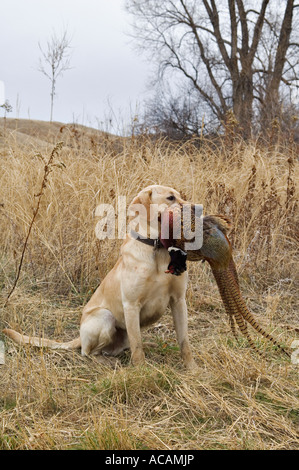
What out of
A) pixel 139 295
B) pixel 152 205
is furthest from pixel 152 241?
pixel 139 295

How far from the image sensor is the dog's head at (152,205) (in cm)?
302

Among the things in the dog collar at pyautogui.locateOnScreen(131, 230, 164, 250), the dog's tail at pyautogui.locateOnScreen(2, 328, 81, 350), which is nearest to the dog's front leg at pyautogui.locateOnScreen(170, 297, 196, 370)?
the dog collar at pyautogui.locateOnScreen(131, 230, 164, 250)

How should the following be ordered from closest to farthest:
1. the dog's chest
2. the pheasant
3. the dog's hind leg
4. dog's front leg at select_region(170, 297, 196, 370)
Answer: the pheasant
the dog's chest
dog's front leg at select_region(170, 297, 196, 370)
the dog's hind leg

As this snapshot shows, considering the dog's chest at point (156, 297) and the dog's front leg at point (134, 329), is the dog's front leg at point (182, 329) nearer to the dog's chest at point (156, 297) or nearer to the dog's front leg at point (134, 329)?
the dog's chest at point (156, 297)

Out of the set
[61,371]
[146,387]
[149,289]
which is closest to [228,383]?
[146,387]

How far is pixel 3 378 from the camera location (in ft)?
9.65

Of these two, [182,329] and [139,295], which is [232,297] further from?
[139,295]

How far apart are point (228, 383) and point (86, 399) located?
0.76 m

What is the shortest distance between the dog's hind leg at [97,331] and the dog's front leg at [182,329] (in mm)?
453

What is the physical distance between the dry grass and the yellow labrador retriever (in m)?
0.15

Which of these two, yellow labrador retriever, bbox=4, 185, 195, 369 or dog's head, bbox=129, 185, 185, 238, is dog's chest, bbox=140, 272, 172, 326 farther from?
dog's head, bbox=129, 185, 185, 238

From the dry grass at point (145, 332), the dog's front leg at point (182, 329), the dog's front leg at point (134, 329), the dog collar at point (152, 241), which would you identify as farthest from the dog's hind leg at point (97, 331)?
the dog collar at point (152, 241)

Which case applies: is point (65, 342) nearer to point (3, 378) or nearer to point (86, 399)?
point (3, 378)

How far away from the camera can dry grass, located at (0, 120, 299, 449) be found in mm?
2283
